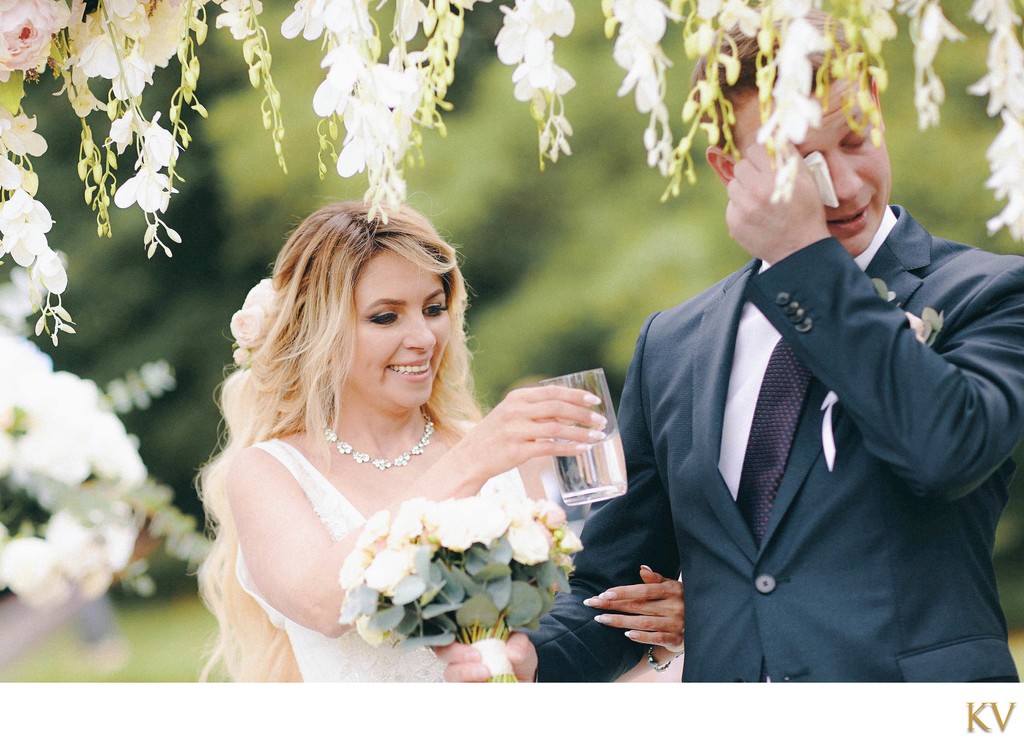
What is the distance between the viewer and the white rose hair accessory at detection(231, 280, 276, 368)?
8.64 feet

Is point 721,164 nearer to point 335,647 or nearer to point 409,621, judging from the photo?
point 409,621

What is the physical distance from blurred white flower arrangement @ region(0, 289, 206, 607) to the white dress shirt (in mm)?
1274

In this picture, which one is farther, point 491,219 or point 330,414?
point 491,219

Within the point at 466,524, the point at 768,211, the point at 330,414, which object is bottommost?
the point at 330,414

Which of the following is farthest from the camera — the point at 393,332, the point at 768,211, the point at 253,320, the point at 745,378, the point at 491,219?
the point at 491,219

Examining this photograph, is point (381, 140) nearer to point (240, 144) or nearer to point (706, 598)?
point (706, 598)

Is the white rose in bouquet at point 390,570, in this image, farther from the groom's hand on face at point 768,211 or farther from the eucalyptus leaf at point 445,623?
the groom's hand on face at point 768,211

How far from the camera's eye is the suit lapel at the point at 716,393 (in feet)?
5.70

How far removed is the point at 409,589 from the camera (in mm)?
1559

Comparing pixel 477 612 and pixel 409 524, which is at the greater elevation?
pixel 409 524

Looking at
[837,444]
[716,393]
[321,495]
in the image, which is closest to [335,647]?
[321,495]

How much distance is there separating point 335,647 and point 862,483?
119cm

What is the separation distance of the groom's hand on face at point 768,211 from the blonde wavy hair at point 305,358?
3.50ft
